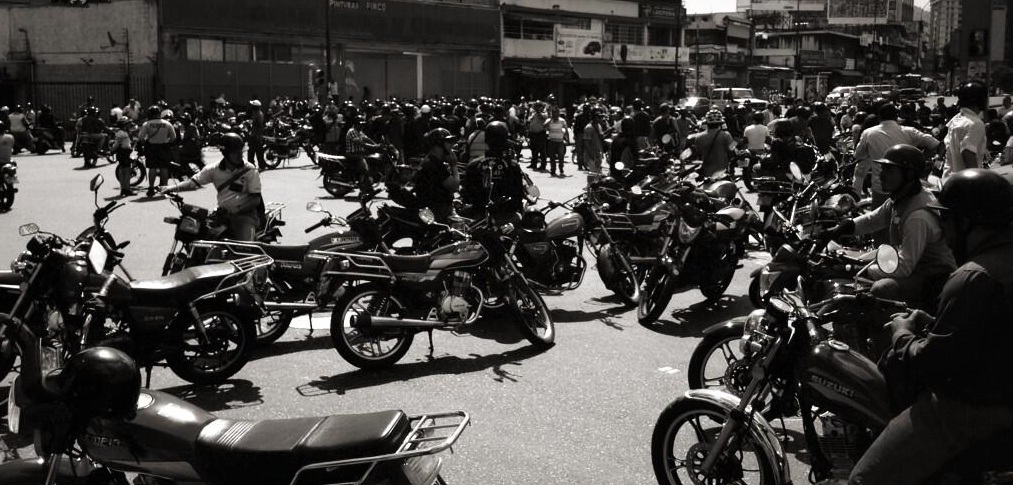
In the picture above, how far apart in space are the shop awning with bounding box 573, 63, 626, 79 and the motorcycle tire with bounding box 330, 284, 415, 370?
50.4 metres

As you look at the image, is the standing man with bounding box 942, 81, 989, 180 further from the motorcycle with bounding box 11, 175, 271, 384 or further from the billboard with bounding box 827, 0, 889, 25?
the billboard with bounding box 827, 0, 889, 25

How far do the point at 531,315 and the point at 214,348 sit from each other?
2389 millimetres

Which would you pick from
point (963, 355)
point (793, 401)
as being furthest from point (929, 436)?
point (793, 401)

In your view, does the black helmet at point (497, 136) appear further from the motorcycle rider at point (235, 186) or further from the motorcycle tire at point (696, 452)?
the motorcycle tire at point (696, 452)

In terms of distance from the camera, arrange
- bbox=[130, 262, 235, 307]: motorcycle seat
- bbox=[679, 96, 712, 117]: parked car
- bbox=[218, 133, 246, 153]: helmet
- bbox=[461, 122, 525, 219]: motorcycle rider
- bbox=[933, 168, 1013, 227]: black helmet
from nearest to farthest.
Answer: bbox=[933, 168, 1013, 227]: black helmet < bbox=[130, 262, 235, 307]: motorcycle seat < bbox=[218, 133, 246, 153]: helmet < bbox=[461, 122, 525, 219]: motorcycle rider < bbox=[679, 96, 712, 117]: parked car

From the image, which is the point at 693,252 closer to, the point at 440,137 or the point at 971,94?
the point at 440,137

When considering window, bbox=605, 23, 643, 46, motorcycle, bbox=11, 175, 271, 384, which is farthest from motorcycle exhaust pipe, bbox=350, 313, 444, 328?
window, bbox=605, 23, 643, 46

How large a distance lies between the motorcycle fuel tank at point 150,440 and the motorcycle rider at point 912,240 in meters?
3.61

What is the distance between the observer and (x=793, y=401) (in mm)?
4129

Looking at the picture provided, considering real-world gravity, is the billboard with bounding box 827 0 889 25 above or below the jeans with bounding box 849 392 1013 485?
above

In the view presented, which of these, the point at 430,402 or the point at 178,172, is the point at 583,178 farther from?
the point at 430,402

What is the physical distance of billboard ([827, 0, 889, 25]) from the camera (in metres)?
117

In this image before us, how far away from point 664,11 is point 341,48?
2861 centimetres

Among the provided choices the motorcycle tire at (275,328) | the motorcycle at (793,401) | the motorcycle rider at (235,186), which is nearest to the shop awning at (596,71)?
the motorcycle rider at (235,186)
